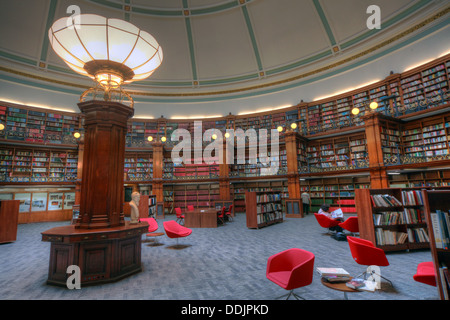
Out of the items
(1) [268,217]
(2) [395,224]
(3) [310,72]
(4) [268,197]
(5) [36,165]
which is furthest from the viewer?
(3) [310,72]

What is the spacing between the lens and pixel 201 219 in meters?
8.59

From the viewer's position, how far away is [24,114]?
1220cm

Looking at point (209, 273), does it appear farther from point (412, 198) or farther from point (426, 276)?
point (412, 198)

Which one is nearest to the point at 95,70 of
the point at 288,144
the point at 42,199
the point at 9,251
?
the point at 9,251

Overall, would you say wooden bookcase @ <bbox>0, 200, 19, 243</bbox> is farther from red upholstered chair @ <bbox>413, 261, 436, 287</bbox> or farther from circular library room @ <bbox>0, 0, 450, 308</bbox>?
red upholstered chair @ <bbox>413, 261, 436, 287</bbox>

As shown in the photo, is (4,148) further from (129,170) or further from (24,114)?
(129,170)

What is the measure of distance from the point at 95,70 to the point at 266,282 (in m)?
4.55

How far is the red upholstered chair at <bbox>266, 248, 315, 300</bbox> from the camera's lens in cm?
232

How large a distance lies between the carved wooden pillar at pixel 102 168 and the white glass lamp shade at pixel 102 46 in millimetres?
677

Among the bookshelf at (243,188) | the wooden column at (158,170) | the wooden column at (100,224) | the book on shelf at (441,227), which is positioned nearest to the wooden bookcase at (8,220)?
the wooden column at (100,224)

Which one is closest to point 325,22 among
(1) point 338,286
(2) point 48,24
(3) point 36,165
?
(1) point 338,286

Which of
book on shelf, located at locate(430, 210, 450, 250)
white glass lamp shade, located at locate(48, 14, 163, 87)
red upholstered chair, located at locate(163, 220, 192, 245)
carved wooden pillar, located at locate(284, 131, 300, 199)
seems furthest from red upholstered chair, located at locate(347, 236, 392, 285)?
carved wooden pillar, located at locate(284, 131, 300, 199)

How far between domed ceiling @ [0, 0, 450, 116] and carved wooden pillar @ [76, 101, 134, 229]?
12.4m

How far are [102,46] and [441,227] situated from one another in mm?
5044
